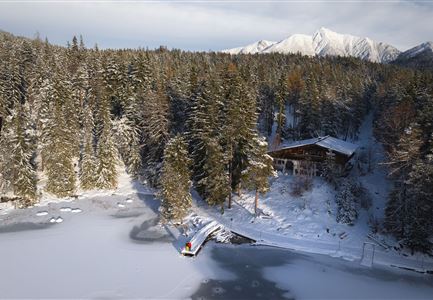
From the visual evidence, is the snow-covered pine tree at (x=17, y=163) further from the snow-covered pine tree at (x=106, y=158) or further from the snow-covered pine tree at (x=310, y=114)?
the snow-covered pine tree at (x=310, y=114)

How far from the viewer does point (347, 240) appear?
121 ft

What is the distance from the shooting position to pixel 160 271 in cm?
3053

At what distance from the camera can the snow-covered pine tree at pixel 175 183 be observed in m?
39.0

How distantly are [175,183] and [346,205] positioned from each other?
19.2 metres

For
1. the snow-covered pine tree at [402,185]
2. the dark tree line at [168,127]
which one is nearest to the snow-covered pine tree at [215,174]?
the dark tree line at [168,127]

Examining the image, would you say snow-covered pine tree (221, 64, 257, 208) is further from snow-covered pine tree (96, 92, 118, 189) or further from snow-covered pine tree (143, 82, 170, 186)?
snow-covered pine tree (96, 92, 118, 189)

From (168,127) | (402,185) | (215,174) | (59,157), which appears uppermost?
(168,127)

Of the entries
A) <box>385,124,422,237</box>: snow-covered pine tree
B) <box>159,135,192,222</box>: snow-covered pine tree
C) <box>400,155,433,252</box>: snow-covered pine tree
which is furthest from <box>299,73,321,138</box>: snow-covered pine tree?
<box>400,155,433,252</box>: snow-covered pine tree

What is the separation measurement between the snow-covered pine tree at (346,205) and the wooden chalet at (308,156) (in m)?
5.76

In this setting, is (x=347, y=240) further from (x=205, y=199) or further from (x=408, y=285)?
(x=205, y=199)

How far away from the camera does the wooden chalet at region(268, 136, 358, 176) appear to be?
1891 inches

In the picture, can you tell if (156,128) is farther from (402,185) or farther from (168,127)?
(402,185)

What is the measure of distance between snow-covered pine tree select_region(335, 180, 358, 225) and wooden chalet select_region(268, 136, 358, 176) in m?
5.76

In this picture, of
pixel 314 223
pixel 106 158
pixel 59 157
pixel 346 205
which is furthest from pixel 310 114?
pixel 59 157
